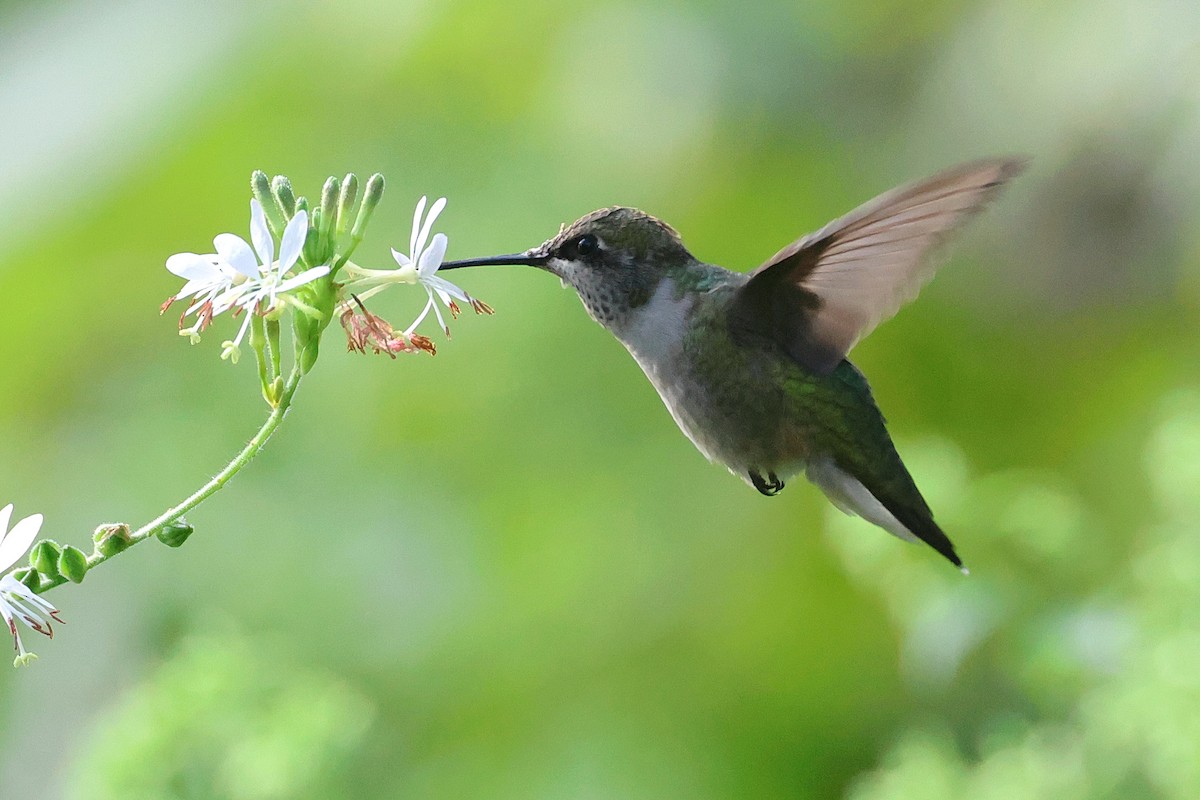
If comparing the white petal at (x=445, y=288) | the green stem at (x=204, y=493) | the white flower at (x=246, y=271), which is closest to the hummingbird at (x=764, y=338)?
the white petal at (x=445, y=288)

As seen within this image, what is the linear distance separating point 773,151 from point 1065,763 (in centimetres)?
219

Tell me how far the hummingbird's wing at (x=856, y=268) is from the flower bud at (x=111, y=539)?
2.88ft

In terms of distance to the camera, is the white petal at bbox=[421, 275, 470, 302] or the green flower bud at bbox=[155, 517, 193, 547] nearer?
the green flower bud at bbox=[155, 517, 193, 547]

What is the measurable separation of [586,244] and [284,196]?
0.61 metres

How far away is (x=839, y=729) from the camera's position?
343 cm

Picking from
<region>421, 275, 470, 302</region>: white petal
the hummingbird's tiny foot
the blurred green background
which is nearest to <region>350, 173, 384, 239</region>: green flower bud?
<region>421, 275, 470, 302</region>: white petal

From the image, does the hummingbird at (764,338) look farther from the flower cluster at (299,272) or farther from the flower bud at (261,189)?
the flower bud at (261,189)

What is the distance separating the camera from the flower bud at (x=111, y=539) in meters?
1.29

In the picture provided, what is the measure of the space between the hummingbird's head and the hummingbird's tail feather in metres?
0.44

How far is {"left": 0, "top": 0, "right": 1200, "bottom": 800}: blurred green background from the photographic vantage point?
11.2ft

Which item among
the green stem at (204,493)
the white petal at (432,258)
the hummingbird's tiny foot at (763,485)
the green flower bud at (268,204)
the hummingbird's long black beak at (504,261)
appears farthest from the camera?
the hummingbird's tiny foot at (763,485)

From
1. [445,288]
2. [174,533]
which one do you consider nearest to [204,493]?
[174,533]

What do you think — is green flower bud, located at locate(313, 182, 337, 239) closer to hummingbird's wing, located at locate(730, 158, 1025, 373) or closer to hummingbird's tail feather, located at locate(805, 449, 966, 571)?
hummingbird's wing, located at locate(730, 158, 1025, 373)

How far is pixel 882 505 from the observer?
7.06ft
